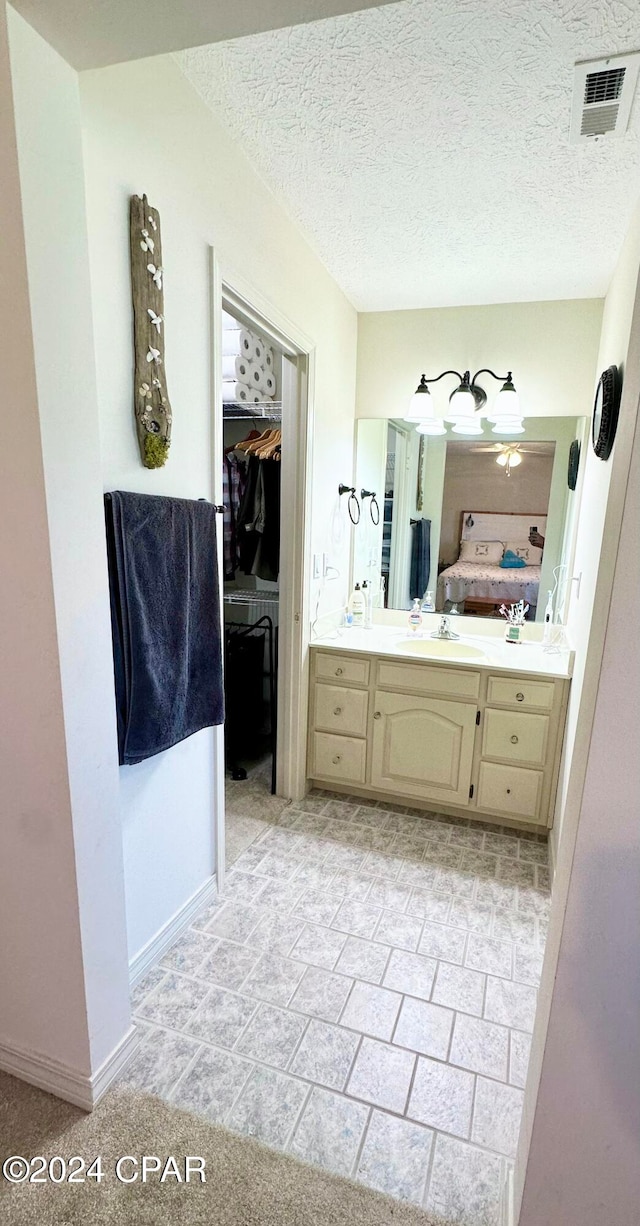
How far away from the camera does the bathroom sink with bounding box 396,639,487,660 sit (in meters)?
2.69

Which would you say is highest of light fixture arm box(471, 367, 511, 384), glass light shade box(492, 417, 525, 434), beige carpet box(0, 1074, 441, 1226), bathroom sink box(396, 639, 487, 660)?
light fixture arm box(471, 367, 511, 384)

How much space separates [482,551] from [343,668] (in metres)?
1.01

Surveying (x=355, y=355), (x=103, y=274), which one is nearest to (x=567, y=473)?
(x=355, y=355)

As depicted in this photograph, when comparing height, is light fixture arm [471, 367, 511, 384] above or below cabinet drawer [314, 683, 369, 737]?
above

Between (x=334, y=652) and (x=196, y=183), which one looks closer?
(x=196, y=183)

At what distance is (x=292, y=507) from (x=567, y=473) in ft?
4.69

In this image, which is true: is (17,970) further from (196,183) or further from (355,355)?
(355,355)

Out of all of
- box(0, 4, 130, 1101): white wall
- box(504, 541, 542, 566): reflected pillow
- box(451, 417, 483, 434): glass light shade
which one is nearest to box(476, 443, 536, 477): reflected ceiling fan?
box(451, 417, 483, 434): glass light shade

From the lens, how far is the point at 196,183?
1.52 m

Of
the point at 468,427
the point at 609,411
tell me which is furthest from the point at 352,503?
the point at 609,411

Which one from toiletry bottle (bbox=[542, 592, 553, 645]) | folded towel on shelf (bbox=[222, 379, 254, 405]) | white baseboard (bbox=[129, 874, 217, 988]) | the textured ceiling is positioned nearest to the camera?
the textured ceiling

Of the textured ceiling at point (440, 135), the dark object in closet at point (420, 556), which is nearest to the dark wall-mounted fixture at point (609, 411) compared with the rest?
the textured ceiling at point (440, 135)

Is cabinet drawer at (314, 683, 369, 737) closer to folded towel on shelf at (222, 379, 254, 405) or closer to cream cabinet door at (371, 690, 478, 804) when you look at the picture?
cream cabinet door at (371, 690, 478, 804)

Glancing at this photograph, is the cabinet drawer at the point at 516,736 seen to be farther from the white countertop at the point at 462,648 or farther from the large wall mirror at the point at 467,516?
the large wall mirror at the point at 467,516
